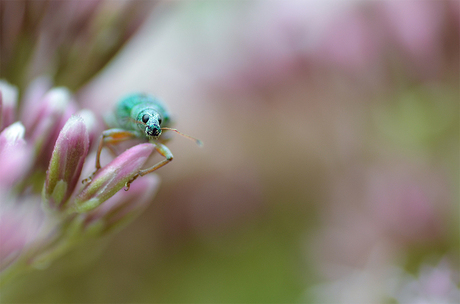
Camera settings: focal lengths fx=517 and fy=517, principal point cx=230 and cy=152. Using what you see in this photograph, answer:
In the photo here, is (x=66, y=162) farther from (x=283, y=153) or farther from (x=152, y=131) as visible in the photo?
(x=283, y=153)

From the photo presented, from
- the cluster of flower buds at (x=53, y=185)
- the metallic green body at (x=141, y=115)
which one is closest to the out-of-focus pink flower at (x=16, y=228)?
the cluster of flower buds at (x=53, y=185)

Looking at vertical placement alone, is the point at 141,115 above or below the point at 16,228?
above

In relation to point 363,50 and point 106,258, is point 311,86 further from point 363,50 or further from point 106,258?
point 106,258

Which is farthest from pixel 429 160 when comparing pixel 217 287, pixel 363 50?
pixel 217 287

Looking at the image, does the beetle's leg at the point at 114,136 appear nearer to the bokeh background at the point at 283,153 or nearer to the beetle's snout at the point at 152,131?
the beetle's snout at the point at 152,131

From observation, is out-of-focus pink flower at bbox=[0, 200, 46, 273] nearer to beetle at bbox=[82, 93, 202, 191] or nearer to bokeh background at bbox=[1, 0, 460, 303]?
beetle at bbox=[82, 93, 202, 191]

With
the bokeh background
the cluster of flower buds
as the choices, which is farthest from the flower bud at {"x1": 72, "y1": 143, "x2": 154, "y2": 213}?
the bokeh background

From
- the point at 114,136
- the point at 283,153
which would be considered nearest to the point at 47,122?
the point at 114,136
